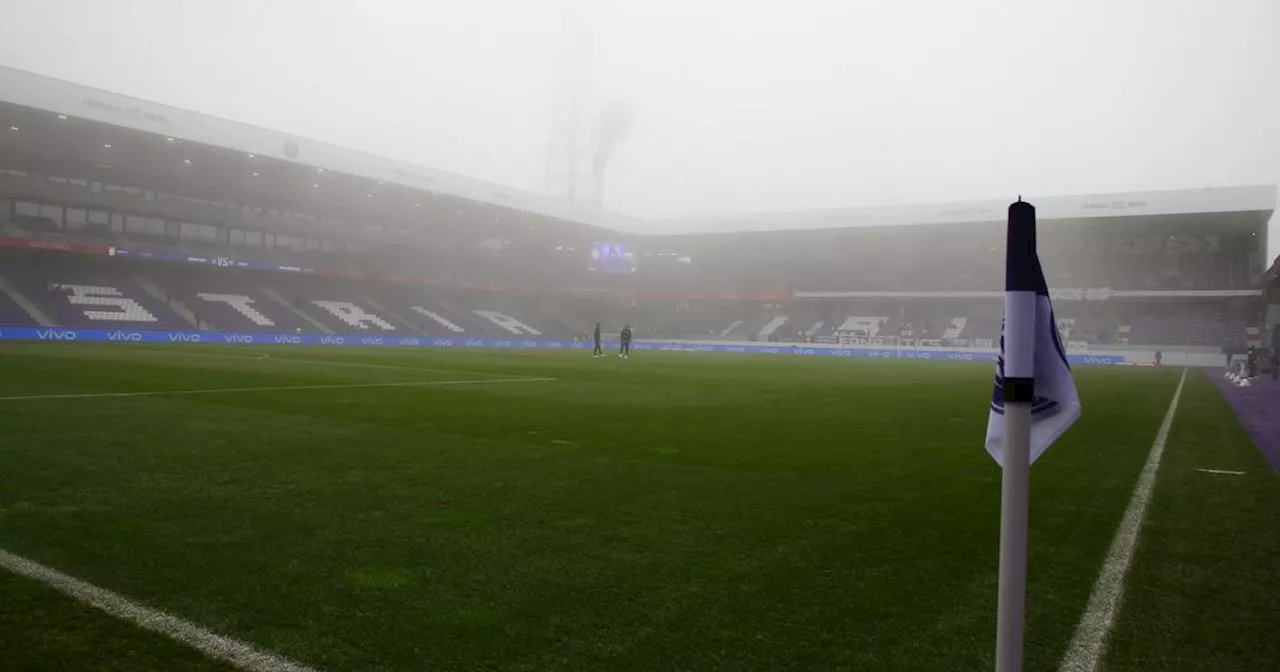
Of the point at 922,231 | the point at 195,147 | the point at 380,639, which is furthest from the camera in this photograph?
the point at 922,231

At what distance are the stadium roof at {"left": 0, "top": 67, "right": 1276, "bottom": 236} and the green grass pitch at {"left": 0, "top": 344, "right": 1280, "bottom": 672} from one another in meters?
29.0

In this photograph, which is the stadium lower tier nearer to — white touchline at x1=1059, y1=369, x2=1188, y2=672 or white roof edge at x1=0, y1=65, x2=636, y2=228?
white roof edge at x1=0, y1=65, x2=636, y2=228

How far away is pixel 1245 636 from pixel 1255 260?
6238cm

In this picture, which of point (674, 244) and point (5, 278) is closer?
point (5, 278)

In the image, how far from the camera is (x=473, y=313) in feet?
196

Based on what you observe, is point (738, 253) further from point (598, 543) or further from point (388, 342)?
point (598, 543)

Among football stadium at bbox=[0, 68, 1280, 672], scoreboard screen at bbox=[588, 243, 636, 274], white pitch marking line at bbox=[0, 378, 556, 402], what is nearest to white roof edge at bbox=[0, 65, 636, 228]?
scoreboard screen at bbox=[588, 243, 636, 274]

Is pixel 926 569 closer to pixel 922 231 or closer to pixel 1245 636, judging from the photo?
pixel 1245 636

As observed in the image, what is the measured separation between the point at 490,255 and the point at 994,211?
128 feet

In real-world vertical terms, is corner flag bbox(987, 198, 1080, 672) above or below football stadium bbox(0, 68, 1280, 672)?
above

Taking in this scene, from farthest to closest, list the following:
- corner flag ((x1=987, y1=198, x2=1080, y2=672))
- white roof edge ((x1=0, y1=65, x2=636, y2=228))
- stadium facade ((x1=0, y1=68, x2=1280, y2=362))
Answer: stadium facade ((x1=0, y1=68, x2=1280, y2=362)) → white roof edge ((x1=0, y1=65, x2=636, y2=228)) → corner flag ((x1=987, y1=198, x2=1080, y2=672))

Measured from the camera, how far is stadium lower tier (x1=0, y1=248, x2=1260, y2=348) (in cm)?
3884

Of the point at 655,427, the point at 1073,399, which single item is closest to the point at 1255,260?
the point at 655,427

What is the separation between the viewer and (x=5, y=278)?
122 ft
